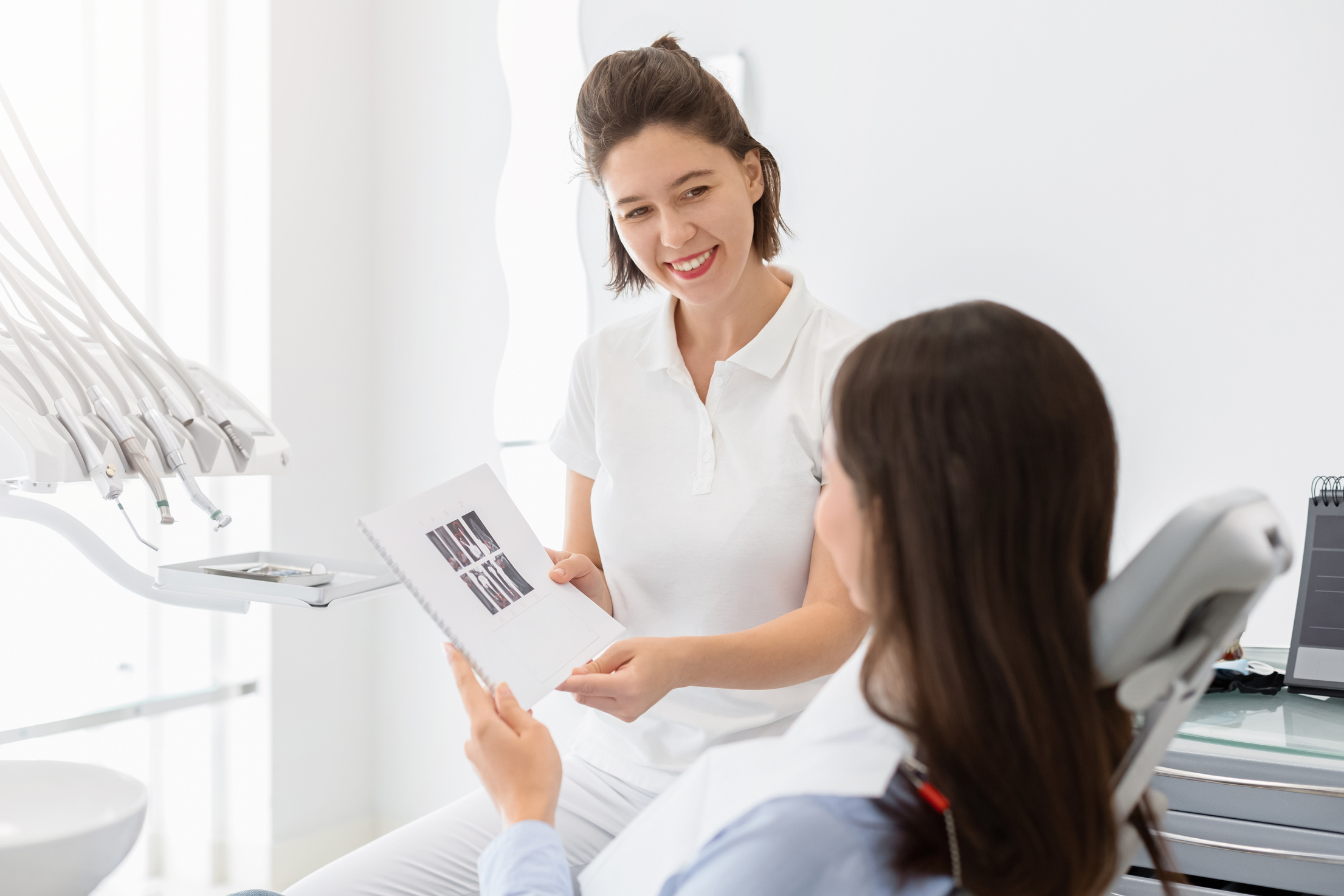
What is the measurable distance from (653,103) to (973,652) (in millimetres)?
892

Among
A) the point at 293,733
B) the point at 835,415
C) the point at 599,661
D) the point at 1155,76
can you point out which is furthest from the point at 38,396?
the point at 1155,76

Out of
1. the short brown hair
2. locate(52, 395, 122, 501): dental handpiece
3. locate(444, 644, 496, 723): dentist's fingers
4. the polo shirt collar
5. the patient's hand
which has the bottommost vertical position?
the patient's hand

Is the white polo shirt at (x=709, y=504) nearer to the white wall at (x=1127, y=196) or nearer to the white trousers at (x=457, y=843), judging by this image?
the white trousers at (x=457, y=843)

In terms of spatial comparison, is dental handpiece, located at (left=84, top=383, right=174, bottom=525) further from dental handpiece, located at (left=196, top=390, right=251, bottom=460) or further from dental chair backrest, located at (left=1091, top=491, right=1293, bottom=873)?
dental chair backrest, located at (left=1091, top=491, right=1293, bottom=873)

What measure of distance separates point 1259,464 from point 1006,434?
1267mm

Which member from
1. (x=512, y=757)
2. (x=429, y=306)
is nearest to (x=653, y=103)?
(x=512, y=757)

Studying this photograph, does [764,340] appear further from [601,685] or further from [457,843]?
[457,843]

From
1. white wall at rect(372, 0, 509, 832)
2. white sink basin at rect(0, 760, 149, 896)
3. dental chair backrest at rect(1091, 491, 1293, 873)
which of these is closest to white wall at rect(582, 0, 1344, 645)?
white wall at rect(372, 0, 509, 832)

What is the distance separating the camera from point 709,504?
4.28 feet

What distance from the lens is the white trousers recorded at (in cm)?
115

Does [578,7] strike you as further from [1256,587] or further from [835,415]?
[1256,587]

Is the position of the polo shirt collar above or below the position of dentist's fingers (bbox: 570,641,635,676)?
above

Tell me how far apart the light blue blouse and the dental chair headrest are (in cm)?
18

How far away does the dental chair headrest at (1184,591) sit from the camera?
57 centimetres
